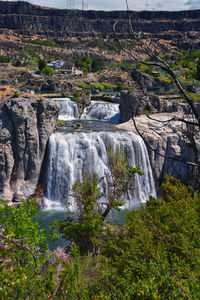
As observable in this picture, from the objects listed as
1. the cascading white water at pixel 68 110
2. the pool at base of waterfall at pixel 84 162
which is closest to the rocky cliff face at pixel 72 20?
the cascading white water at pixel 68 110

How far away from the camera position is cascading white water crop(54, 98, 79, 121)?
40.2m

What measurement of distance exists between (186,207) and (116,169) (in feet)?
17.1

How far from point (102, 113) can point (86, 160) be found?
1928 cm

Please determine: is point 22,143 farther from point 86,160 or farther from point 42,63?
point 42,63

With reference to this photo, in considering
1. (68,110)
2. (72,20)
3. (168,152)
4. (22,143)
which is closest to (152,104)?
(168,152)

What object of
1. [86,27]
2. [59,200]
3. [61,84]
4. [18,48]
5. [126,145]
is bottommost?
[59,200]

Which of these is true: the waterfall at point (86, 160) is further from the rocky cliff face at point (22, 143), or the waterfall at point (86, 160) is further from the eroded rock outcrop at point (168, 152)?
the rocky cliff face at point (22, 143)

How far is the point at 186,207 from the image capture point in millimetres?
10203

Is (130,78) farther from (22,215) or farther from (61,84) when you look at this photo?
(22,215)

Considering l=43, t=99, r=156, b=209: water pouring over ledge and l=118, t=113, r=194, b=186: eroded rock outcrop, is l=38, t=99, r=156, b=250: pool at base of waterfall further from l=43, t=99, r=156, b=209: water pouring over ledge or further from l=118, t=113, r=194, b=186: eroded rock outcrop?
l=118, t=113, r=194, b=186: eroded rock outcrop

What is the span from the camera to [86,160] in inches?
906

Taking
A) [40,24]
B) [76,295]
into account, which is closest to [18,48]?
[40,24]

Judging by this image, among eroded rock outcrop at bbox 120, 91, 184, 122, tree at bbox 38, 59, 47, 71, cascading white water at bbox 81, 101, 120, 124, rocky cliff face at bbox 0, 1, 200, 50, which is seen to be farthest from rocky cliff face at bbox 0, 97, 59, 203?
rocky cliff face at bbox 0, 1, 200, 50

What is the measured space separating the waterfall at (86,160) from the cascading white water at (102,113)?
15096mm
